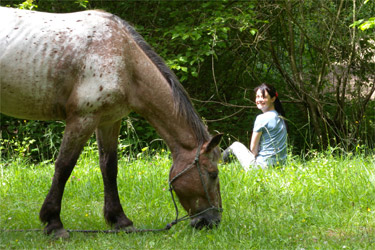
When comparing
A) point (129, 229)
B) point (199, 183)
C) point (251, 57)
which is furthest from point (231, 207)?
point (251, 57)

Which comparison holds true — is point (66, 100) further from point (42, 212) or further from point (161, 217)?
point (161, 217)

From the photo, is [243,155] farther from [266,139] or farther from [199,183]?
[199,183]

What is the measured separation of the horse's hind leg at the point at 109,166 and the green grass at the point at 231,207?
0.60 ft

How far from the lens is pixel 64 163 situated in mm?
3844

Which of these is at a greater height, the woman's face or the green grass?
the woman's face

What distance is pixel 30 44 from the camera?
379 centimetres

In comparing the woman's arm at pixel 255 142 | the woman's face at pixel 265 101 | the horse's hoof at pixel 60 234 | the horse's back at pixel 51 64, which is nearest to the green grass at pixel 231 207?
the horse's hoof at pixel 60 234

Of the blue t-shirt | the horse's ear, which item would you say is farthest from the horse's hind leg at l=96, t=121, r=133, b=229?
the blue t-shirt

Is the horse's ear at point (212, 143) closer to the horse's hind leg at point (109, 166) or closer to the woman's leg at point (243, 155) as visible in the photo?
the horse's hind leg at point (109, 166)

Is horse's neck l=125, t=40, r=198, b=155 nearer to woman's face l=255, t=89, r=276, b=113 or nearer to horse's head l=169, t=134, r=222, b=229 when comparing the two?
horse's head l=169, t=134, r=222, b=229

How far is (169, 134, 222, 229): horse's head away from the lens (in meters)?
4.07

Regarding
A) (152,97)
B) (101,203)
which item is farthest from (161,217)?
(152,97)

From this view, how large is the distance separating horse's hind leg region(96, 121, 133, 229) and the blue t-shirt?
2362 millimetres

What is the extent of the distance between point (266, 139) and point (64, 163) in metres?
3.18
